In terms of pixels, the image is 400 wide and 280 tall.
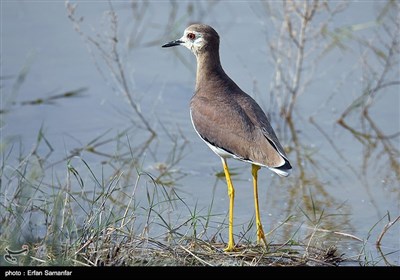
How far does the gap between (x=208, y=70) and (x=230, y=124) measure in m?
0.60

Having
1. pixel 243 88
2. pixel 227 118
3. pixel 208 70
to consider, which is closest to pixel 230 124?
pixel 227 118

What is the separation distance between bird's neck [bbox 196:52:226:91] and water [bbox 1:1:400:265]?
998 mm

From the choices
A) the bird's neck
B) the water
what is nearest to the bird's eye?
the bird's neck

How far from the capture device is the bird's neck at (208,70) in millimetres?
6551

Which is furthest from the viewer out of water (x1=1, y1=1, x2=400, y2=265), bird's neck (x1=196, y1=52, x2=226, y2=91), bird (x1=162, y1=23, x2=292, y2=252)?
water (x1=1, y1=1, x2=400, y2=265)

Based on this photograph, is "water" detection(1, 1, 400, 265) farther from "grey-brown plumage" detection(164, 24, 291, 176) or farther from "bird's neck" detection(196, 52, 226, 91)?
"bird's neck" detection(196, 52, 226, 91)

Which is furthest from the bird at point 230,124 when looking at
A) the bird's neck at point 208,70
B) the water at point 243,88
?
the water at point 243,88

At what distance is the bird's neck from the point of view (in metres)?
6.55

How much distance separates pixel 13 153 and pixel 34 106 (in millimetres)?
1185

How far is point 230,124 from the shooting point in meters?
6.15

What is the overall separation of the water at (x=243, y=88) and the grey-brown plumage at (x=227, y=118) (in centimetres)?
84

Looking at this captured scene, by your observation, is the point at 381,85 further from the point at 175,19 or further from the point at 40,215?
the point at 40,215

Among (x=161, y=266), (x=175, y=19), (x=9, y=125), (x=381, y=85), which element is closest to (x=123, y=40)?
(x=175, y=19)

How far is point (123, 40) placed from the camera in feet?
33.4
